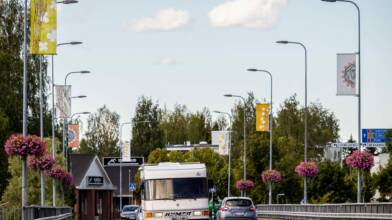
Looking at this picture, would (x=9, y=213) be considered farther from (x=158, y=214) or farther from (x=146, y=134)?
(x=146, y=134)

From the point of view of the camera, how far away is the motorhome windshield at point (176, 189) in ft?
141

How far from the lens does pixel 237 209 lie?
178 ft

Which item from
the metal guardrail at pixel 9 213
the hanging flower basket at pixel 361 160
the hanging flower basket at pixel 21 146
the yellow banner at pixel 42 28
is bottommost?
the metal guardrail at pixel 9 213

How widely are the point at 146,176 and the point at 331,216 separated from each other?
1135 cm

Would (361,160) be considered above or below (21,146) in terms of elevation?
below

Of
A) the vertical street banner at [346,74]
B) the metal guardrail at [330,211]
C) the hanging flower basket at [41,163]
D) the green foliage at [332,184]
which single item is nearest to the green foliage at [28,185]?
the metal guardrail at [330,211]

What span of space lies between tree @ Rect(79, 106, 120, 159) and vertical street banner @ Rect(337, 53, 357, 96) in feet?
480

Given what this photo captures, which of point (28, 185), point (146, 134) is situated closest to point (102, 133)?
point (146, 134)

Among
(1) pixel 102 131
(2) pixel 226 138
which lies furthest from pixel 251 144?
(1) pixel 102 131

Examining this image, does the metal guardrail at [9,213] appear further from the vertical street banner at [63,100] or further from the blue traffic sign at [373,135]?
the blue traffic sign at [373,135]

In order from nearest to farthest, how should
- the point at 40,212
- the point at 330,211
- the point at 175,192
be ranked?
the point at 40,212
the point at 175,192
the point at 330,211

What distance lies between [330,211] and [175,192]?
11.6 metres

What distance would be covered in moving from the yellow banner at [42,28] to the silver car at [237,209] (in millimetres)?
16740

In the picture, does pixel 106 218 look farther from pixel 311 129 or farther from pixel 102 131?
pixel 102 131
